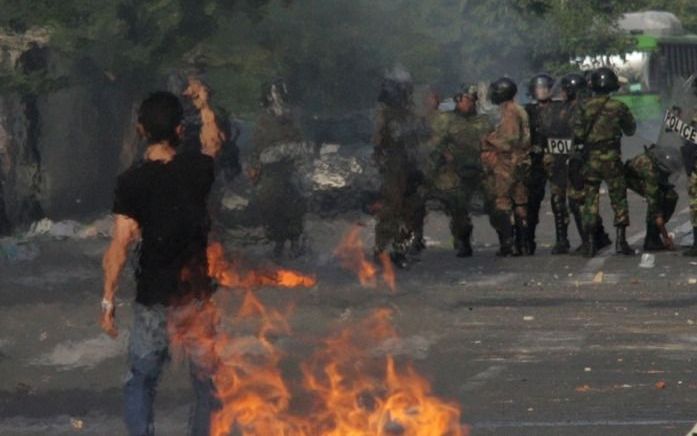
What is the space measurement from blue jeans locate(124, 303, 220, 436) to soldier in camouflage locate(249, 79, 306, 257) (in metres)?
12.1

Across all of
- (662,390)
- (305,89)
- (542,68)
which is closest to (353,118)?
(305,89)

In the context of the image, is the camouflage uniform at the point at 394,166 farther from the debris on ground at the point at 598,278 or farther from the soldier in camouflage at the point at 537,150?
the debris on ground at the point at 598,278

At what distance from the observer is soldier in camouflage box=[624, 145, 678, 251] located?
2108 cm

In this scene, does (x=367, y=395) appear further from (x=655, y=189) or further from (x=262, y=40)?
(x=262, y=40)

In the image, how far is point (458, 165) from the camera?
2144 cm

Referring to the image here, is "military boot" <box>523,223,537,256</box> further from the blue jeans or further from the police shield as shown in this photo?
the blue jeans

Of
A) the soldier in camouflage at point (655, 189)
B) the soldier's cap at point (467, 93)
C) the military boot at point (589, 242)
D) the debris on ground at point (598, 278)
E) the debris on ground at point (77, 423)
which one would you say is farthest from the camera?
the soldier's cap at point (467, 93)

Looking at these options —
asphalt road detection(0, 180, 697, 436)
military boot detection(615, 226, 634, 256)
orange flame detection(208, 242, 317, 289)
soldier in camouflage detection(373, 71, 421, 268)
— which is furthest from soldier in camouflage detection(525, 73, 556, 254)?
orange flame detection(208, 242, 317, 289)

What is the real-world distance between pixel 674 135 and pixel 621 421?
10.5 metres

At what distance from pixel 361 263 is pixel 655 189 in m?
3.03

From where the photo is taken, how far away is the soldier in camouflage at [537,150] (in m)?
21.2

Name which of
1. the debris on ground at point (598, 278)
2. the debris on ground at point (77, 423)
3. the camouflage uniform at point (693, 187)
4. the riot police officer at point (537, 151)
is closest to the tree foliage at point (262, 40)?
the riot police officer at point (537, 151)

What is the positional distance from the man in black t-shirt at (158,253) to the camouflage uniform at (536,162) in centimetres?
1239

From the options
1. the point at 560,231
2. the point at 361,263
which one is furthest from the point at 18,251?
the point at 560,231
